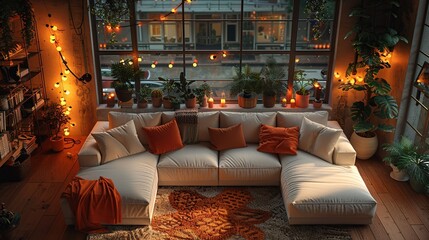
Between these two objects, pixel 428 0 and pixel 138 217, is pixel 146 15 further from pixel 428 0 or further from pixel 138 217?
pixel 428 0

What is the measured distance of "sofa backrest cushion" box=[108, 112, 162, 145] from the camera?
564 centimetres

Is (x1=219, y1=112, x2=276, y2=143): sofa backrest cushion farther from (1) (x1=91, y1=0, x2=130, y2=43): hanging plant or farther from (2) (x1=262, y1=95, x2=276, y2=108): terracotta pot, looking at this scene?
(1) (x1=91, y1=0, x2=130, y2=43): hanging plant

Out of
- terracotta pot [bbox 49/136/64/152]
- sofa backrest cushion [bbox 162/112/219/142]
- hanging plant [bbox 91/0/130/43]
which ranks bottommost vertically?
terracotta pot [bbox 49/136/64/152]

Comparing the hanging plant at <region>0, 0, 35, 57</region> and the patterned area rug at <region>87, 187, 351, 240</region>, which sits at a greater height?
the hanging plant at <region>0, 0, 35, 57</region>

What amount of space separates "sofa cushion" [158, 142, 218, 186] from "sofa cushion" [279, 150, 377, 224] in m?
0.90

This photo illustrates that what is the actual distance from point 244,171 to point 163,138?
3.56 feet

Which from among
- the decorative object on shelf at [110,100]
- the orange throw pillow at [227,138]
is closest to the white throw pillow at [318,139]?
the orange throw pillow at [227,138]

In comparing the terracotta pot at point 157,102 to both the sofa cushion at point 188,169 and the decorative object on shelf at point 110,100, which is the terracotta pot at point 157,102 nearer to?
the decorative object on shelf at point 110,100

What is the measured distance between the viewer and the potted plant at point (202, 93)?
20.4ft

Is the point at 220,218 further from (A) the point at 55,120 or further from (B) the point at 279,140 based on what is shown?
(A) the point at 55,120

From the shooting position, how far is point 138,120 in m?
5.67

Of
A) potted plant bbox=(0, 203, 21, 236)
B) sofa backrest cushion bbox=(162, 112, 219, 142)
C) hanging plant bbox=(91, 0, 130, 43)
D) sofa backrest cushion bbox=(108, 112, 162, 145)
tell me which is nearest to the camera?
potted plant bbox=(0, 203, 21, 236)

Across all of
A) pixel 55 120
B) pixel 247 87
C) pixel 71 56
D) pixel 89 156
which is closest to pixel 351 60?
pixel 247 87

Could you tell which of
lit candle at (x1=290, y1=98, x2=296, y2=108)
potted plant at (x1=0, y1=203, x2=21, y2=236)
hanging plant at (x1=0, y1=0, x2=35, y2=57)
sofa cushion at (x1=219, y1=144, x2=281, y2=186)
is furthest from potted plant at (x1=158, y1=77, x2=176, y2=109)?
potted plant at (x1=0, y1=203, x2=21, y2=236)
